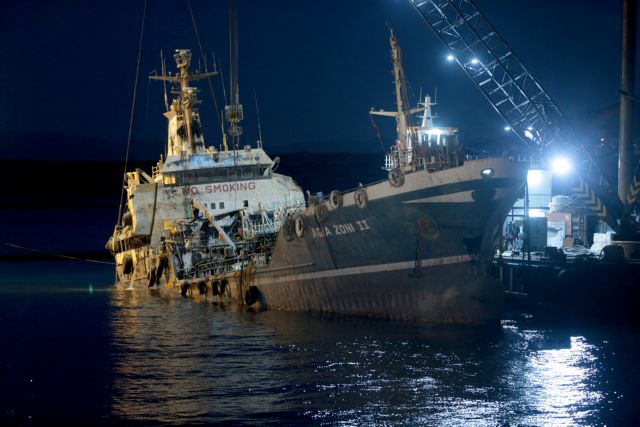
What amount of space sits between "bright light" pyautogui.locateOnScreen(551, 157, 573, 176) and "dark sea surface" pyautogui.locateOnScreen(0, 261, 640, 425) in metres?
12.1

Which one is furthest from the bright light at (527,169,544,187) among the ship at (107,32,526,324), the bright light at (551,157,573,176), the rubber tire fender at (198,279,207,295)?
the rubber tire fender at (198,279,207,295)

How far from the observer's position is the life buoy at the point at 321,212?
3007 cm

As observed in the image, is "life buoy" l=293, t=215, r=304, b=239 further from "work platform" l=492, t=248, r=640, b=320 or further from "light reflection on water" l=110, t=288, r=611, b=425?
"work platform" l=492, t=248, r=640, b=320

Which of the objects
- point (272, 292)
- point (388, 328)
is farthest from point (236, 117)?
point (388, 328)

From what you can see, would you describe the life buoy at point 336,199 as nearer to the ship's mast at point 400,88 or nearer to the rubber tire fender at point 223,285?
the ship's mast at point 400,88

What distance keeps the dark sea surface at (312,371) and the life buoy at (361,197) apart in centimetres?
386

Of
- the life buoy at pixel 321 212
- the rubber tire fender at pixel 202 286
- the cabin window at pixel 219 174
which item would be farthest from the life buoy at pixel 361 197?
the cabin window at pixel 219 174

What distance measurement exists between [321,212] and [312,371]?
27.8 feet

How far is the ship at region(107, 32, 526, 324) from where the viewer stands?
27.6 metres

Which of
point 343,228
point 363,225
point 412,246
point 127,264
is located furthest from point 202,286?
point 412,246

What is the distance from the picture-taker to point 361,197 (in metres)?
28.7

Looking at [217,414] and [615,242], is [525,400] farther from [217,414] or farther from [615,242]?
[615,242]

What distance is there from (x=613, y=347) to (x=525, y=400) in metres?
7.03

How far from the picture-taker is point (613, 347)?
1001 inches
